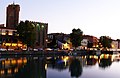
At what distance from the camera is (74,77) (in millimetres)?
60500

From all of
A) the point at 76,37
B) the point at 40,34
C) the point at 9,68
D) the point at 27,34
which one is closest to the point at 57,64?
the point at 9,68

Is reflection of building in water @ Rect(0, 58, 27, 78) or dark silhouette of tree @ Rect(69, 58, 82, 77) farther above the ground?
reflection of building in water @ Rect(0, 58, 27, 78)

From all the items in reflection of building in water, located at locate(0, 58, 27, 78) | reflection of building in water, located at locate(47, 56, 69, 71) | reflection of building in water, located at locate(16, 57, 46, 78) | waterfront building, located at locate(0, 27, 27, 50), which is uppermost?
waterfront building, located at locate(0, 27, 27, 50)

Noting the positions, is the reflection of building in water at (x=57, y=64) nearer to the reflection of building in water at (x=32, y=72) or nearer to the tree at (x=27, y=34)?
the reflection of building in water at (x=32, y=72)

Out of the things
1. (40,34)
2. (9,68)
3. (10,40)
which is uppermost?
(40,34)

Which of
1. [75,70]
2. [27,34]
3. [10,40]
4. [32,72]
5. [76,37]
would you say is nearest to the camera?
[32,72]

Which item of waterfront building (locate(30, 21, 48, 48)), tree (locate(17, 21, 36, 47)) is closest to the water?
tree (locate(17, 21, 36, 47))

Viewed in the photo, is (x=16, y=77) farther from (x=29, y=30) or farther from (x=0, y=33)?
(x=0, y=33)

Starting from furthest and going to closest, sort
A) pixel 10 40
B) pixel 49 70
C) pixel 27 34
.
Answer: pixel 10 40, pixel 27 34, pixel 49 70

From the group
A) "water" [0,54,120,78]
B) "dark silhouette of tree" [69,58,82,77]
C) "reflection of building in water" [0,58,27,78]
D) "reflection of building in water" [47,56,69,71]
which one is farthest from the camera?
"reflection of building in water" [47,56,69,71]

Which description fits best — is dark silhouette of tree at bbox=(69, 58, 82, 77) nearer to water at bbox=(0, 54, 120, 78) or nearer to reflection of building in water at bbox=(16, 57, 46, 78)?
water at bbox=(0, 54, 120, 78)

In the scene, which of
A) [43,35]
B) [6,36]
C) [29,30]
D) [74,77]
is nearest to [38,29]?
[43,35]

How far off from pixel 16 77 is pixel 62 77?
1038 centimetres

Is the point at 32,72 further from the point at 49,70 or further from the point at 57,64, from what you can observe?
the point at 57,64
